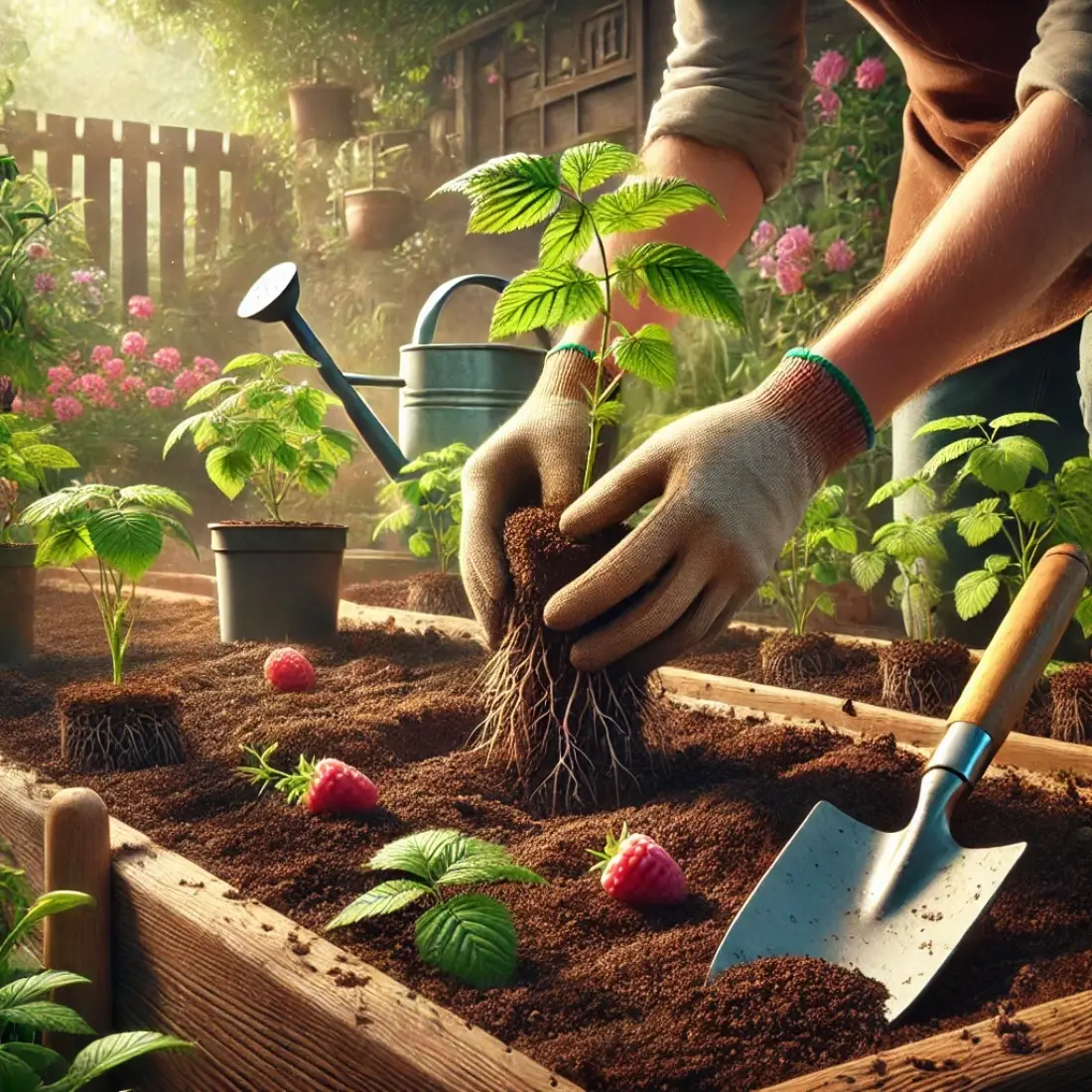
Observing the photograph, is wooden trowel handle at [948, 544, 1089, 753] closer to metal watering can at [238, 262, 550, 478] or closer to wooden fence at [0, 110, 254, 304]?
metal watering can at [238, 262, 550, 478]

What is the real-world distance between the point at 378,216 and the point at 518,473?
7.13 metres

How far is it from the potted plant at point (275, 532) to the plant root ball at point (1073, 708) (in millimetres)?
1619

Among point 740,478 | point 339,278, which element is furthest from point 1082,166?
point 339,278

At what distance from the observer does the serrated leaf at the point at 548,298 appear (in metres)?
1.48

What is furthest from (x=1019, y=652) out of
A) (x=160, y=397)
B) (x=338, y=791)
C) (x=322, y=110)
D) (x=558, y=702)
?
(x=322, y=110)

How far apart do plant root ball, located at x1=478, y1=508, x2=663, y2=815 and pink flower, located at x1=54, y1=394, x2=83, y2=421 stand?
5487 millimetres

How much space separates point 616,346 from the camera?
1.58 m

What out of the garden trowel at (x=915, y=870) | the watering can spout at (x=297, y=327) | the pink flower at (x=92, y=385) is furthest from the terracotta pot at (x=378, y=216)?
the garden trowel at (x=915, y=870)

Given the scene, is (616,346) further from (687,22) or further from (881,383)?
(687,22)

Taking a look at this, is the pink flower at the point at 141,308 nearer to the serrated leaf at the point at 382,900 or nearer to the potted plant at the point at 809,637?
the potted plant at the point at 809,637

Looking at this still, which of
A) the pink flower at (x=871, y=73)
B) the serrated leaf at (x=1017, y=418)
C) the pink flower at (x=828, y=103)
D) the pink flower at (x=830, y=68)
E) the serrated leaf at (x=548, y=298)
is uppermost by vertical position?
the pink flower at (x=830, y=68)

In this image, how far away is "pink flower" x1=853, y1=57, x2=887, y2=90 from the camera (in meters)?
4.53

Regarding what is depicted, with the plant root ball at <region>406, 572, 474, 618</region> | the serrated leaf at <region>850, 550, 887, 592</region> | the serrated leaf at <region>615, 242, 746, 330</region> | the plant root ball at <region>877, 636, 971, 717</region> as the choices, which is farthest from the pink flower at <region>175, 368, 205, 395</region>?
the serrated leaf at <region>615, 242, 746, 330</region>

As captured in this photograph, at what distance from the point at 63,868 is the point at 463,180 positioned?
0.92 m
